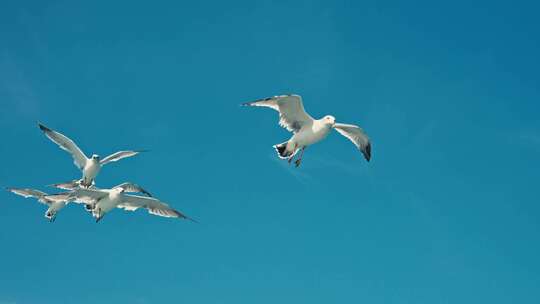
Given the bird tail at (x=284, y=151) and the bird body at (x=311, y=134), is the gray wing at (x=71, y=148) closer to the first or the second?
the bird tail at (x=284, y=151)

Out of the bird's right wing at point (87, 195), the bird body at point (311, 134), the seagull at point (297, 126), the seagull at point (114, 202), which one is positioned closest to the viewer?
the seagull at point (297, 126)

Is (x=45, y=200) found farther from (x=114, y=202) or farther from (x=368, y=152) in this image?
(x=368, y=152)

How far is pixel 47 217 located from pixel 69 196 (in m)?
14.6

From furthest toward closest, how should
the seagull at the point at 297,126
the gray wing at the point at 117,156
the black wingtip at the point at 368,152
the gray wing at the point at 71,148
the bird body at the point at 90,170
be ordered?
the gray wing at the point at 117,156 < the gray wing at the point at 71,148 < the bird body at the point at 90,170 < the black wingtip at the point at 368,152 < the seagull at the point at 297,126

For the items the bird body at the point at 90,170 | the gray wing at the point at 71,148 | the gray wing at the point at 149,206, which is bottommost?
the gray wing at the point at 149,206

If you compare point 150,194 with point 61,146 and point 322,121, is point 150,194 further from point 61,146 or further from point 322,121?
point 322,121

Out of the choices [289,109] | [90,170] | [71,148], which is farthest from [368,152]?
[71,148]


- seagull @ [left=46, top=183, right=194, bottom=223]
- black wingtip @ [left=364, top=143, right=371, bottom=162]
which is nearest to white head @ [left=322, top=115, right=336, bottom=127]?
black wingtip @ [left=364, top=143, right=371, bottom=162]

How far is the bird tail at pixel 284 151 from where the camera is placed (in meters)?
32.6

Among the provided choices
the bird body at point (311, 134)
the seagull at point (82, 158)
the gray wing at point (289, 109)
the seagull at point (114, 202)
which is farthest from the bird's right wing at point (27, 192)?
the bird body at point (311, 134)

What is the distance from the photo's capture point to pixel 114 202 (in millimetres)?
36656

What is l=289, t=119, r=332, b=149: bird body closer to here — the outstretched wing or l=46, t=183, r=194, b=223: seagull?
l=46, t=183, r=194, b=223: seagull

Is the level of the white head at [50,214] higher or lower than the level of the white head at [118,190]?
higher

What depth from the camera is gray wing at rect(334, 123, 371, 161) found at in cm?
3372
